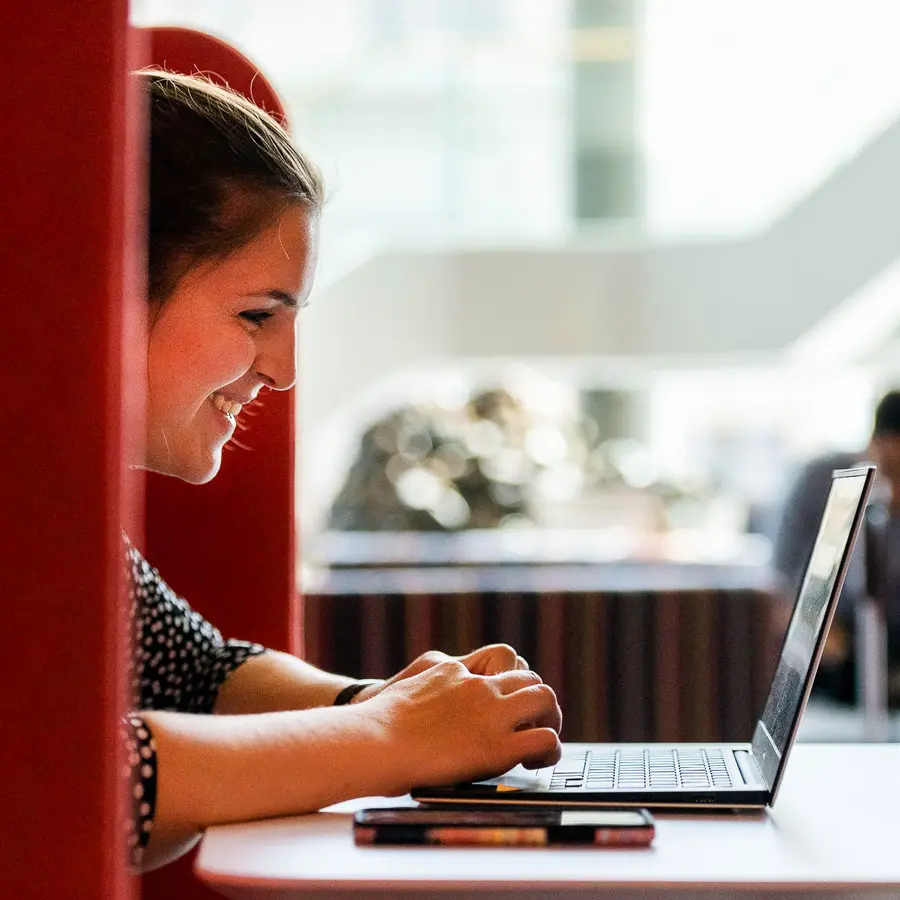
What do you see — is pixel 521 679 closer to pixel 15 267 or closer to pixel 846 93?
pixel 15 267

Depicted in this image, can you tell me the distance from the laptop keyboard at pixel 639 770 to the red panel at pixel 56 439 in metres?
0.35

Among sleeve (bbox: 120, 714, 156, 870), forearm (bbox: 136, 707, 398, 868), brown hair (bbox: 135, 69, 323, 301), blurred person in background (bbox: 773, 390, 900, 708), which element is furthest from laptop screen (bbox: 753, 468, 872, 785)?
blurred person in background (bbox: 773, 390, 900, 708)

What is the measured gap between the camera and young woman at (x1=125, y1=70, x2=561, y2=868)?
0.82 m

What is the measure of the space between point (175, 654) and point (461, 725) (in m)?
0.40

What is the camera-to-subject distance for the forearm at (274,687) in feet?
3.71

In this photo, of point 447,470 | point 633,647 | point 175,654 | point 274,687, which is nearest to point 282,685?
point 274,687

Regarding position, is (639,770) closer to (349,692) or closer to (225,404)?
(349,692)

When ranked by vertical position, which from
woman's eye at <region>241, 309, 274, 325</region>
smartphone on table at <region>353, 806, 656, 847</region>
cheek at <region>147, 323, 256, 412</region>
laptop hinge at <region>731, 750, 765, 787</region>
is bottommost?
laptop hinge at <region>731, 750, 765, 787</region>

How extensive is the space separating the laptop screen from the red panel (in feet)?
1.47

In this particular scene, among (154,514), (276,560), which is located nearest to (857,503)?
(276,560)

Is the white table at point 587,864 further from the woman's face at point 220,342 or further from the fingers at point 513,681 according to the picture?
the woman's face at point 220,342

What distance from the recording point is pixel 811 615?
95cm

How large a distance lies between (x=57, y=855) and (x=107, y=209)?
1.08 feet

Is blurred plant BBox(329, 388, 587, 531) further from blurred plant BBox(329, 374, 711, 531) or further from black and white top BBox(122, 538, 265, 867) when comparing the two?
black and white top BBox(122, 538, 265, 867)
